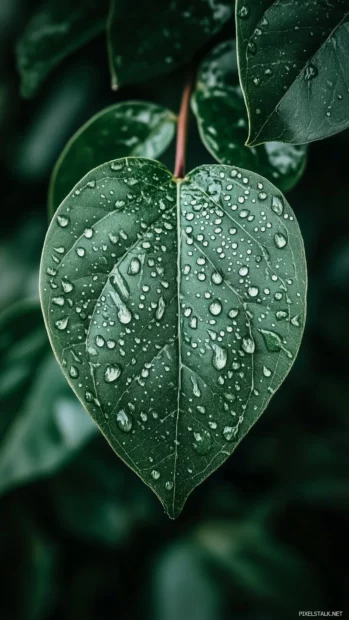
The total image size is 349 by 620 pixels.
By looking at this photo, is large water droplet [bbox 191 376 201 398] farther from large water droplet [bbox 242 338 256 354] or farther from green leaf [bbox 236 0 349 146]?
green leaf [bbox 236 0 349 146]

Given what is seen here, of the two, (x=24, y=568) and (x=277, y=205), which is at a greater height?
(x=277, y=205)

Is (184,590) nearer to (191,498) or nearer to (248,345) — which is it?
(191,498)

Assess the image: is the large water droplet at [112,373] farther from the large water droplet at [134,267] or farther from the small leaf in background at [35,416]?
the small leaf in background at [35,416]

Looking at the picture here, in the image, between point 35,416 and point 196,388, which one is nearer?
point 196,388

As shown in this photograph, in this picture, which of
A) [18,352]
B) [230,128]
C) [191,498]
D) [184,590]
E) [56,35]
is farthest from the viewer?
[191,498]

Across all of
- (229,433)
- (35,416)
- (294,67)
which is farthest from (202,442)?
(35,416)

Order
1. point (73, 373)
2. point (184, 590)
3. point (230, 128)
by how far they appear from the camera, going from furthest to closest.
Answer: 1. point (184, 590)
2. point (230, 128)
3. point (73, 373)

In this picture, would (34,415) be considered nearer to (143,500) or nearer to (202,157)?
(143,500)

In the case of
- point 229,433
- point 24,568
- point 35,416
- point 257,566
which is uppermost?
point 229,433

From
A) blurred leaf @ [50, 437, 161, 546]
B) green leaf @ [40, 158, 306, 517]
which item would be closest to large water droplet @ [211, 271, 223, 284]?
green leaf @ [40, 158, 306, 517]
